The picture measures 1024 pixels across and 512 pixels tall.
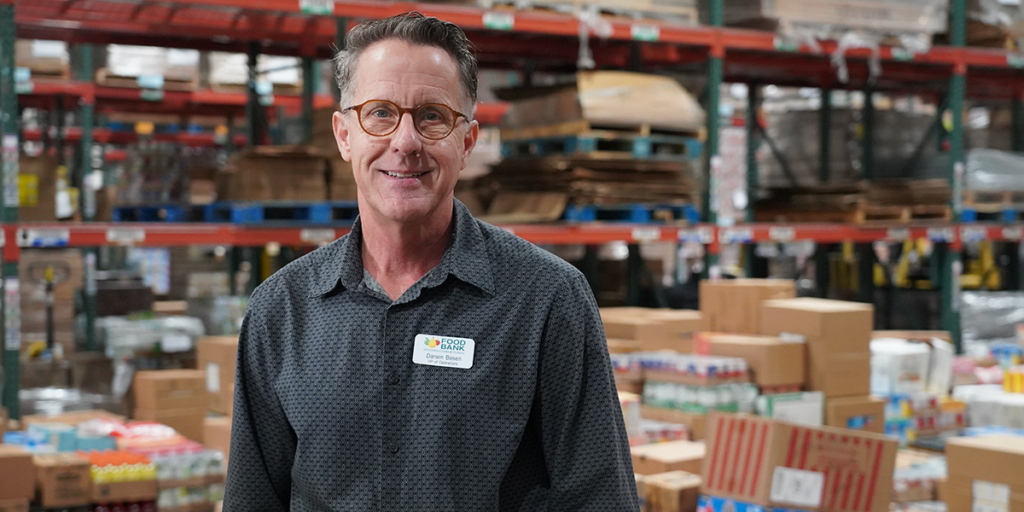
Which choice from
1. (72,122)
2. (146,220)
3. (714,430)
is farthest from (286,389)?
(72,122)

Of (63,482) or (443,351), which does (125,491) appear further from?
(443,351)

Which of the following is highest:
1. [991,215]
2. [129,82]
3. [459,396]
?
[129,82]

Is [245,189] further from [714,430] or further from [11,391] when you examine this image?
[714,430]

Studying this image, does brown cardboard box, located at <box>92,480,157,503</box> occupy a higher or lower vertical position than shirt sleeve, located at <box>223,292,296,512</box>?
lower

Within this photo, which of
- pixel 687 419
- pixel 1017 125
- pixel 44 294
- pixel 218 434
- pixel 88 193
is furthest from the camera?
pixel 1017 125

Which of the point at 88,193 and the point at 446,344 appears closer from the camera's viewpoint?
the point at 446,344

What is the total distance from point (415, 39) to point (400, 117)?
0.46ft

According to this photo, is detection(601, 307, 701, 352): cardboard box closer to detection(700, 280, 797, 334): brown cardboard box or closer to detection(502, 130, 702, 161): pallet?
detection(700, 280, 797, 334): brown cardboard box

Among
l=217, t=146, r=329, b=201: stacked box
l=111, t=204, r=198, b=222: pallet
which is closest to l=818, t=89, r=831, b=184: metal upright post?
l=217, t=146, r=329, b=201: stacked box

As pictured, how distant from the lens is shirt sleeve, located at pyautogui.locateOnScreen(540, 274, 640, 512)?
1831 millimetres

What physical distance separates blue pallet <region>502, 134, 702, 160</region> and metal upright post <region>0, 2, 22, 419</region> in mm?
3521


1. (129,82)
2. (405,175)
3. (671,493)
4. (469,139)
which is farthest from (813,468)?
(129,82)

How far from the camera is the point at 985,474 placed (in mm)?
4617

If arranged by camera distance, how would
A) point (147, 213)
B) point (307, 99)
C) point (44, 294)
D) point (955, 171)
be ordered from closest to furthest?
point (147, 213)
point (307, 99)
point (44, 294)
point (955, 171)
